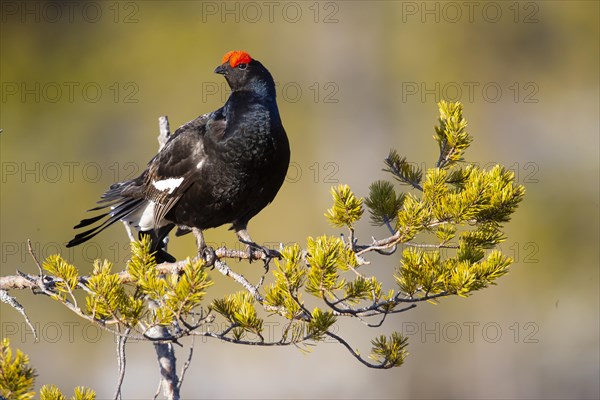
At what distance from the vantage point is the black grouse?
2852 millimetres

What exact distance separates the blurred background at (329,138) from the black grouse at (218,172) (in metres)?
3.47

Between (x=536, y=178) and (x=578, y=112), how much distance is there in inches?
36.8

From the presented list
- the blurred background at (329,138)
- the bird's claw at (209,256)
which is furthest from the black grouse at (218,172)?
the blurred background at (329,138)

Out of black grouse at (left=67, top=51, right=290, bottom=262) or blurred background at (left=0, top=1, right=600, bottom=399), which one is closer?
black grouse at (left=67, top=51, right=290, bottom=262)

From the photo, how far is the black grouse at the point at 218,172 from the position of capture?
2852 millimetres

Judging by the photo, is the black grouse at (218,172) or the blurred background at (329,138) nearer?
the black grouse at (218,172)


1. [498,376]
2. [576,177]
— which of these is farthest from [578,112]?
[498,376]

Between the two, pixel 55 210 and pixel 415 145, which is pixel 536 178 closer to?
pixel 415 145

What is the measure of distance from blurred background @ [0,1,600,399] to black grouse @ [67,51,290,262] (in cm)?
347

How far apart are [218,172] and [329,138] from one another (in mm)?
4225

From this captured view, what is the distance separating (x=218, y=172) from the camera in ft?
9.50

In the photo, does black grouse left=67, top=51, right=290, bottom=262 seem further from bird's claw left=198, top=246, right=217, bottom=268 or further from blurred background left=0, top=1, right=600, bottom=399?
blurred background left=0, top=1, right=600, bottom=399

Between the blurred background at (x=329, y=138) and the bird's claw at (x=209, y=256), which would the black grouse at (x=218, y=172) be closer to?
the bird's claw at (x=209, y=256)

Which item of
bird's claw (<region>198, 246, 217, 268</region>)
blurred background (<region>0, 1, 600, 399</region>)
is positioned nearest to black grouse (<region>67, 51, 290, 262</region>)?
bird's claw (<region>198, 246, 217, 268</region>)
